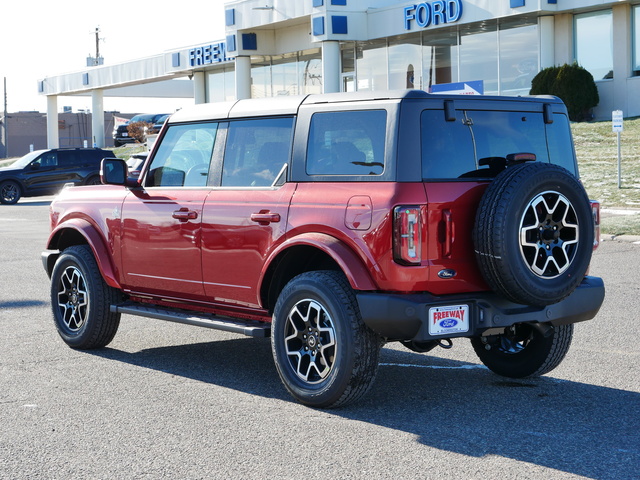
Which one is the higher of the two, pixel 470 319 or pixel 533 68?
pixel 533 68

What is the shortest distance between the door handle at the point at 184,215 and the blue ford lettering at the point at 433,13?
29488 mm

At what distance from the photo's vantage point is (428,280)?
549 cm

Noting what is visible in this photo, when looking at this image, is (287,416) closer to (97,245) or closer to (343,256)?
(343,256)

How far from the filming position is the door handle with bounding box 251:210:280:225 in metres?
6.10

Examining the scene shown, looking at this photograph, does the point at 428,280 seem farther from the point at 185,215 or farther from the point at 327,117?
the point at 185,215

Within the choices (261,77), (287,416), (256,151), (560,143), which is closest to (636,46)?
(261,77)

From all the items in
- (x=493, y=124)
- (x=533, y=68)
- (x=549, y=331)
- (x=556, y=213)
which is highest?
(x=533, y=68)

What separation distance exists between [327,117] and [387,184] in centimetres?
80

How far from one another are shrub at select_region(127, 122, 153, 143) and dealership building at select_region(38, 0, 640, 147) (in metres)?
4.37

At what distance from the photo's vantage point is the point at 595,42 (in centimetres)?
3288

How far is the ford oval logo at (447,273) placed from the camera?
18.1 feet

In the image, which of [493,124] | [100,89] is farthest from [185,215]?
[100,89]

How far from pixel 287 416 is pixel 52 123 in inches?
2485

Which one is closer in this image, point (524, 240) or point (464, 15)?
point (524, 240)
